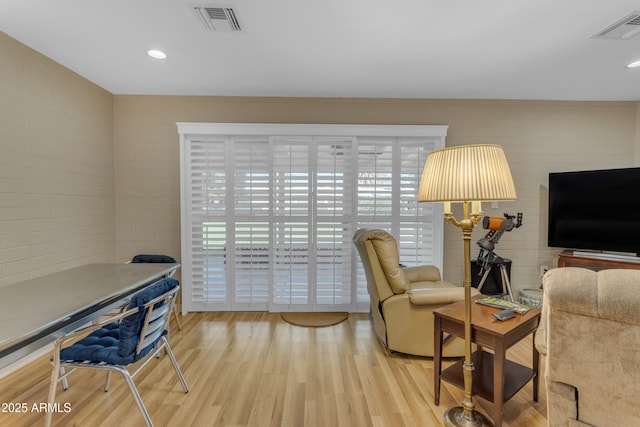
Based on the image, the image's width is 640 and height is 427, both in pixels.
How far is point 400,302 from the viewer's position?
229cm

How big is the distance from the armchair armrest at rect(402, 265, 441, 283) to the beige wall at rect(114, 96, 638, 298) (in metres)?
0.57

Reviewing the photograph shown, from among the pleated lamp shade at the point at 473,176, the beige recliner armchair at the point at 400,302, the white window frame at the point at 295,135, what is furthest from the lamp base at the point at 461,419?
the white window frame at the point at 295,135

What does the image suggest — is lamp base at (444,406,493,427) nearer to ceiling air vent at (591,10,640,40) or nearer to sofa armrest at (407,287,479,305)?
sofa armrest at (407,287,479,305)

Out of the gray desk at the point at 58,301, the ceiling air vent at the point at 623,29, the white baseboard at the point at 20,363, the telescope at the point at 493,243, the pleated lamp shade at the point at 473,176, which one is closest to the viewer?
the gray desk at the point at 58,301

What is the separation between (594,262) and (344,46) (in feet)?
10.8

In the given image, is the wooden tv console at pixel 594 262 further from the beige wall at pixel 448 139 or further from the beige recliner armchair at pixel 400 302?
the beige recliner armchair at pixel 400 302

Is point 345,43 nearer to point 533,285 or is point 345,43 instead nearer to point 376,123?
point 376,123

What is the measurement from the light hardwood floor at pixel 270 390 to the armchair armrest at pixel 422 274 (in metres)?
0.78

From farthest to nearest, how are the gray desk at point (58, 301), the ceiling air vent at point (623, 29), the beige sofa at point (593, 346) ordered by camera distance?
1. the ceiling air vent at point (623, 29)
2. the gray desk at point (58, 301)
3. the beige sofa at point (593, 346)

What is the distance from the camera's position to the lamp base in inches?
63.4

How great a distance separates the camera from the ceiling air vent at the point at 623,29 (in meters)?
1.90

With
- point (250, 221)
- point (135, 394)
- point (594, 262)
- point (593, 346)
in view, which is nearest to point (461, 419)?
point (593, 346)

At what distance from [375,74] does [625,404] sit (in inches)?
108

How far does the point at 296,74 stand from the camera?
2754 mm
